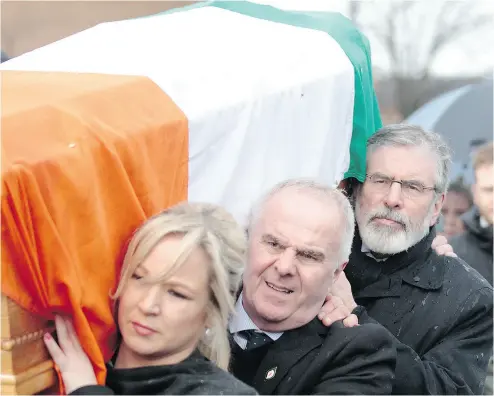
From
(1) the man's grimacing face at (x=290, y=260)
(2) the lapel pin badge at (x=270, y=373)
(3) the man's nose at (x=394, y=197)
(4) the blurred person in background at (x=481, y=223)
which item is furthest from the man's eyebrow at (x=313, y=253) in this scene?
(4) the blurred person in background at (x=481, y=223)

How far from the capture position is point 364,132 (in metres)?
3.47

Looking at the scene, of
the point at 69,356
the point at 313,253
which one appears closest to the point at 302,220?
the point at 313,253

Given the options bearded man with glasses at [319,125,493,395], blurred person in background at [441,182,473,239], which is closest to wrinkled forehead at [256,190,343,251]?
bearded man with glasses at [319,125,493,395]

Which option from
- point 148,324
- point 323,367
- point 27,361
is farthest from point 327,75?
point 27,361

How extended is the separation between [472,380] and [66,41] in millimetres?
1865

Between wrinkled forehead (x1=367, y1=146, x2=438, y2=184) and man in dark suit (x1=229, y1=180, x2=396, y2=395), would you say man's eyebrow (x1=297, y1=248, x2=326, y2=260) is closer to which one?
man in dark suit (x1=229, y1=180, x2=396, y2=395)

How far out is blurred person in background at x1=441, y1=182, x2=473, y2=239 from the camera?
660 cm

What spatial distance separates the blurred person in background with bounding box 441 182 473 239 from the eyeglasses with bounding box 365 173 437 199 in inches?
132

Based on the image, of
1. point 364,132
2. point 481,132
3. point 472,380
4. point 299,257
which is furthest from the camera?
point 481,132

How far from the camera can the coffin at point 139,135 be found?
1.95m

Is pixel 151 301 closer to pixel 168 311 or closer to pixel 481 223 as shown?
pixel 168 311

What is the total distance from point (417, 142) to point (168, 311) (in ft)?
5.37

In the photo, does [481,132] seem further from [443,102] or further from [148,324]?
[148,324]

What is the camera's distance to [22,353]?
2006mm
